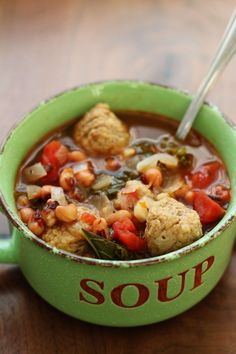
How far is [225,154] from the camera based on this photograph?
212 cm

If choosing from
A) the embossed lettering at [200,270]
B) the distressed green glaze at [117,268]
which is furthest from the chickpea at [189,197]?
the embossed lettering at [200,270]

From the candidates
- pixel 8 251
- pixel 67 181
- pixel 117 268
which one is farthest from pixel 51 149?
pixel 117 268

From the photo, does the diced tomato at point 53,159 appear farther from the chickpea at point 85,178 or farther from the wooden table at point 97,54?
the wooden table at point 97,54

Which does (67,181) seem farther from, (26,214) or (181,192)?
(181,192)

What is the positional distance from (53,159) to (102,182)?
189 mm

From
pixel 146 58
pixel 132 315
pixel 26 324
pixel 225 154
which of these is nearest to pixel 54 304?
pixel 26 324

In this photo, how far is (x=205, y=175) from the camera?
2.09m

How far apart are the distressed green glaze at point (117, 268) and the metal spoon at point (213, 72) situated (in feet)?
0.11

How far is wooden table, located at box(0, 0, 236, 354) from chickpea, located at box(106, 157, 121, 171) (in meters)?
0.44

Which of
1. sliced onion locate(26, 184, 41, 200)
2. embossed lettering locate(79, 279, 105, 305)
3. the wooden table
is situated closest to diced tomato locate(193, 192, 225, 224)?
the wooden table

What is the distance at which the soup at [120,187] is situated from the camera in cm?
182

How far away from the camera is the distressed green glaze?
173 cm

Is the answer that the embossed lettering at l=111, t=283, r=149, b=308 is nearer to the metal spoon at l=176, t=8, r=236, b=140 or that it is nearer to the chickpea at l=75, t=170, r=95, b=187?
the chickpea at l=75, t=170, r=95, b=187

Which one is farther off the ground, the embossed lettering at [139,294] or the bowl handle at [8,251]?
the embossed lettering at [139,294]
